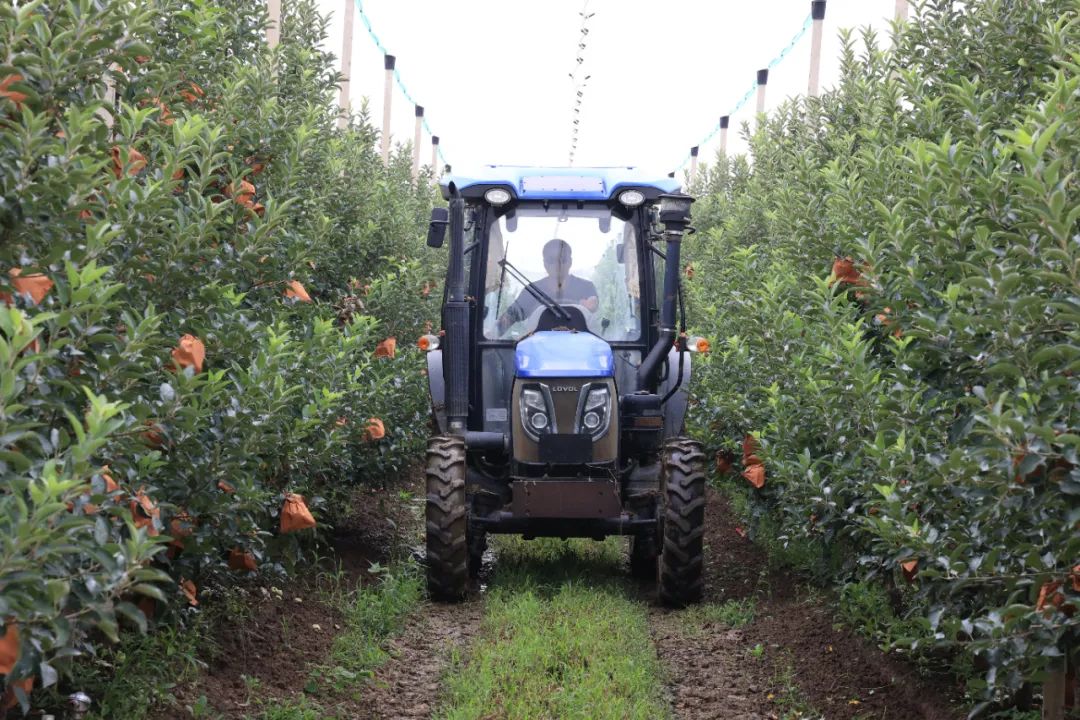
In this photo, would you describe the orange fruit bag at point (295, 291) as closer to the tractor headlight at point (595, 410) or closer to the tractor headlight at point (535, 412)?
the tractor headlight at point (535, 412)

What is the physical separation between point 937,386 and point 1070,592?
0.98m

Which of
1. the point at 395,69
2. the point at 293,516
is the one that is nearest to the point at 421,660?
the point at 293,516

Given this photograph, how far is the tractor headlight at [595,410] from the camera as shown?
7.46 meters

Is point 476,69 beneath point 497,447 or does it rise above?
above

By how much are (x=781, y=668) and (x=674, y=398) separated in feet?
7.64

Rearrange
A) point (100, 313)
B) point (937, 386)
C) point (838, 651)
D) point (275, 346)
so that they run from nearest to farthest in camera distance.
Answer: point (100, 313) < point (937, 386) < point (275, 346) < point (838, 651)

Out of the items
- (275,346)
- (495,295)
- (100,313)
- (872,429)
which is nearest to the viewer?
(100,313)

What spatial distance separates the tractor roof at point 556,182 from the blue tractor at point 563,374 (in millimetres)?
13

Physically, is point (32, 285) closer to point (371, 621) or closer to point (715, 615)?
point (371, 621)

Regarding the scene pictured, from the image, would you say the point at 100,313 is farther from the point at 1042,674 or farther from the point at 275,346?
the point at 1042,674

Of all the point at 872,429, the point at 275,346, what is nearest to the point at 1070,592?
the point at 872,429

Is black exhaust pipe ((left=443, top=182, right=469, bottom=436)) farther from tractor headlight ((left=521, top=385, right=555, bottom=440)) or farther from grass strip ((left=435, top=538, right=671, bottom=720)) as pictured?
grass strip ((left=435, top=538, right=671, bottom=720))

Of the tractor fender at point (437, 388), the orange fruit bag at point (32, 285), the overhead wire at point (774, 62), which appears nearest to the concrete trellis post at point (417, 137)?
the overhead wire at point (774, 62)

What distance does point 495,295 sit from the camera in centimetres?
802
